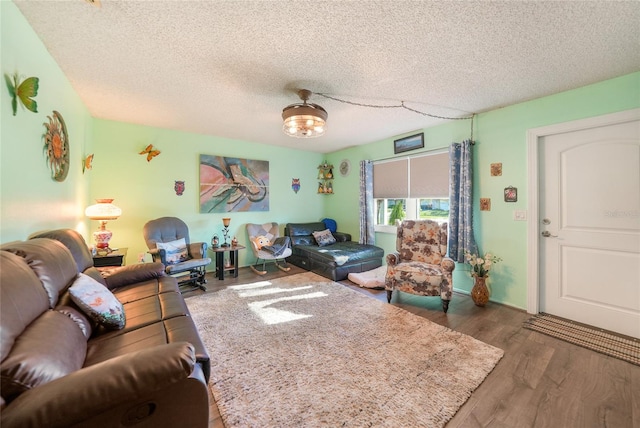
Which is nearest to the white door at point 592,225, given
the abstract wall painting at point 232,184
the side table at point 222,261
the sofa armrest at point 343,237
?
the sofa armrest at point 343,237

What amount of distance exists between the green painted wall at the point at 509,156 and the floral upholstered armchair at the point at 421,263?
0.60 metres

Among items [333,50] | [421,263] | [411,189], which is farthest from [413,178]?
[333,50]

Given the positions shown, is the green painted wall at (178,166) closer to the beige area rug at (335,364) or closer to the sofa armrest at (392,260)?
the sofa armrest at (392,260)

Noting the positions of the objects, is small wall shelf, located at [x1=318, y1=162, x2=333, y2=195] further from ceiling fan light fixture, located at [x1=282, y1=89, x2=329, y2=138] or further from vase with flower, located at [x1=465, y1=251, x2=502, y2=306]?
vase with flower, located at [x1=465, y1=251, x2=502, y2=306]

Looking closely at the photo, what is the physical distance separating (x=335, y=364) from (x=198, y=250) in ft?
8.94

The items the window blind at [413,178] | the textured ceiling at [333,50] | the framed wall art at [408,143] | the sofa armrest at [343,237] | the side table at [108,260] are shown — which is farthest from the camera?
the sofa armrest at [343,237]

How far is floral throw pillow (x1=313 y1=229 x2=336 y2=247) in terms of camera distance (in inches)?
195

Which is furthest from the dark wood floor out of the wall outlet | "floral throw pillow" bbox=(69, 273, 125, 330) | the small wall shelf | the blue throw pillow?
the small wall shelf

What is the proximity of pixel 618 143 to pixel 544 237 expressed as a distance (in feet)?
3.54

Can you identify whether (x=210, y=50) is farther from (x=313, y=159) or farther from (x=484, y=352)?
(x=313, y=159)

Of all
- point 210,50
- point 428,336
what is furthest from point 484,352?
point 210,50

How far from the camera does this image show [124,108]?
3.15 meters

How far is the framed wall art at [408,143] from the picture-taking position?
156 inches

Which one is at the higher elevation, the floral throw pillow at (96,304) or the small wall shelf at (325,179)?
the small wall shelf at (325,179)
